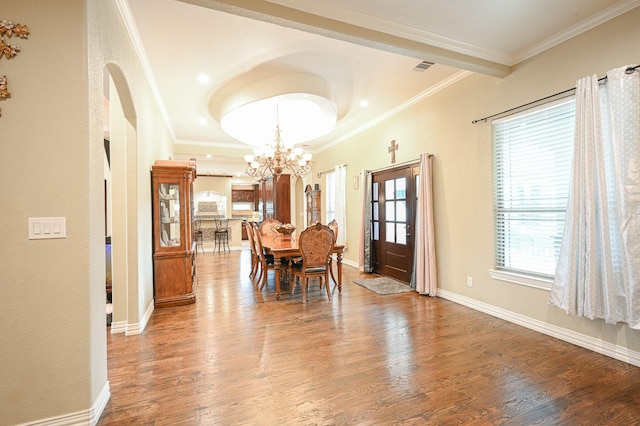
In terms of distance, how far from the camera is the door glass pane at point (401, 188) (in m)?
4.89

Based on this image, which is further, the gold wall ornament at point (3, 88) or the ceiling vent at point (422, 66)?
the ceiling vent at point (422, 66)

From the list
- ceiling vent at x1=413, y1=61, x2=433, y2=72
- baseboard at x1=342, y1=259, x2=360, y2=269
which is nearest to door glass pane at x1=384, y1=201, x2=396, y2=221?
baseboard at x1=342, y1=259, x2=360, y2=269

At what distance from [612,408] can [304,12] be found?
3.49 m

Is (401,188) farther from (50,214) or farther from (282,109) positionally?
(50,214)

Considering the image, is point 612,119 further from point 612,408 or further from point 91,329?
point 91,329

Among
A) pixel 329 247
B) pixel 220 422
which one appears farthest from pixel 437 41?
pixel 220 422

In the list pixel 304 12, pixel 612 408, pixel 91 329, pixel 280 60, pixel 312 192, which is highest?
pixel 280 60

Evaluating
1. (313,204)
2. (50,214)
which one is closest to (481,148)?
(50,214)

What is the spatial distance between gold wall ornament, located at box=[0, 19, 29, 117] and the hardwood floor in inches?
77.6

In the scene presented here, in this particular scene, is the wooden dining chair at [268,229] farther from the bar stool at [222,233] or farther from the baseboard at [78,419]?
the baseboard at [78,419]

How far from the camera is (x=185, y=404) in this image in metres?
1.89

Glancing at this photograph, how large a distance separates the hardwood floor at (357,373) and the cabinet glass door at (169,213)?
0.92 metres

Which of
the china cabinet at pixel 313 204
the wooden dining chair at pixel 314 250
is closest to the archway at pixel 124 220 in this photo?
the wooden dining chair at pixel 314 250

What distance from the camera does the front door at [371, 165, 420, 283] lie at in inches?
188
